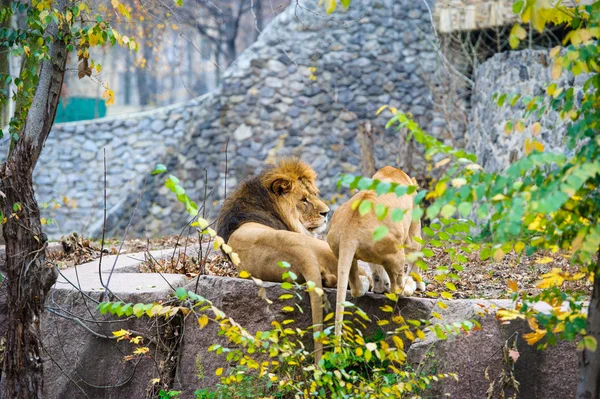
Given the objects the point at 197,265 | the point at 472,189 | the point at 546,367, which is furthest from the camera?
the point at 197,265

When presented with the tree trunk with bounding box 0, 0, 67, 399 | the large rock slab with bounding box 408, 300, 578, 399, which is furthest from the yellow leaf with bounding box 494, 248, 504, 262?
the tree trunk with bounding box 0, 0, 67, 399

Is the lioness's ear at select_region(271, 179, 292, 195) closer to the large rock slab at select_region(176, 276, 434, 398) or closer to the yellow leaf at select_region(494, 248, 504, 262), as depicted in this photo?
the large rock slab at select_region(176, 276, 434, 398)

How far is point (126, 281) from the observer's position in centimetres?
585

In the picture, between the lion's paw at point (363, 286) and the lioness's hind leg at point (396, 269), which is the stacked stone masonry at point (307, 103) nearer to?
the lion's paw at point (363, 286)

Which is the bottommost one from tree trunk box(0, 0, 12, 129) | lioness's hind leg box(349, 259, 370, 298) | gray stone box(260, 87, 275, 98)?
lioness's hind leg box(349, 259, 370, 298)

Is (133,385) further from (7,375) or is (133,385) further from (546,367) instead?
(546,367)

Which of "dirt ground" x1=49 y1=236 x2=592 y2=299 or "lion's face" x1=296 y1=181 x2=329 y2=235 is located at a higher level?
"lion's face" x1=296 y1=181 x2=329 y2=235

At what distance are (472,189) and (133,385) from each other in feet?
11.3

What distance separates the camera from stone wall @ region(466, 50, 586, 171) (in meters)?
9.02

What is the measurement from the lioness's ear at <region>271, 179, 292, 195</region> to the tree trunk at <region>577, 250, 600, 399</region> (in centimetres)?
295

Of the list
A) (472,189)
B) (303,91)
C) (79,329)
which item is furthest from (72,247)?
(303,91)

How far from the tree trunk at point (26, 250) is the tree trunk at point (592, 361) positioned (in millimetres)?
3002

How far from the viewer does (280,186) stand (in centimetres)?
584

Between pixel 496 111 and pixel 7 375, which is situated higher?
pixel 496 111
